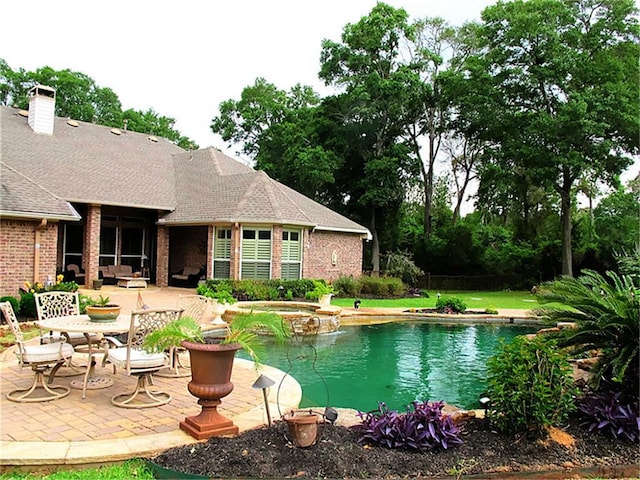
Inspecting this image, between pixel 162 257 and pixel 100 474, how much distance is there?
699 inches

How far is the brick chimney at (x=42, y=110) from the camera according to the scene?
20844mm

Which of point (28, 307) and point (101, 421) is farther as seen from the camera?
point (28, 307)

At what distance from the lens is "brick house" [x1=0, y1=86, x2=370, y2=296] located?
19.0 m

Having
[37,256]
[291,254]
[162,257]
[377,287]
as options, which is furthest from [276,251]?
[37,256]

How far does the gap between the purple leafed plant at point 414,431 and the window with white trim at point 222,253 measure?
15.2m

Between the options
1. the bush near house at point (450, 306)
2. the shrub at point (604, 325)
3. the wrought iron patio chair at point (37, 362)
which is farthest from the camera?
the bush near house at point (450, 306)

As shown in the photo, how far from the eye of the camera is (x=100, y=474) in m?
4.00

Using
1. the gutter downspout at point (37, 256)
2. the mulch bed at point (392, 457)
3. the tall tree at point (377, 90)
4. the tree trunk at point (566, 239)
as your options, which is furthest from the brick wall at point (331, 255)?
the mulch bed at point (392, 457)

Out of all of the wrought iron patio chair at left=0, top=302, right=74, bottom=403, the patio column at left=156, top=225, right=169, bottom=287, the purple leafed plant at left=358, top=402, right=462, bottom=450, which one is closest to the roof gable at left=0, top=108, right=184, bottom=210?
the patio column at left=156, top=225, right=169, bottom=287

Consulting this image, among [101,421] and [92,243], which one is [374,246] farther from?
[101,421]

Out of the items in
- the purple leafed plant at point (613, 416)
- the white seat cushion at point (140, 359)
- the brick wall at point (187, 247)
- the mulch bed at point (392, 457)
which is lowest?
the mulch bed at point (392, 457)

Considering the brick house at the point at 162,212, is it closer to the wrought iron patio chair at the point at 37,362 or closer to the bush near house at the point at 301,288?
the bush near house at the point at 301,288

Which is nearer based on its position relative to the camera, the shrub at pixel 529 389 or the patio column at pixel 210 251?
the shrub at pixel 529 389

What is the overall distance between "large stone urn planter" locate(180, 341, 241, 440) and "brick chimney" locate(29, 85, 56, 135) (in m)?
20.3
